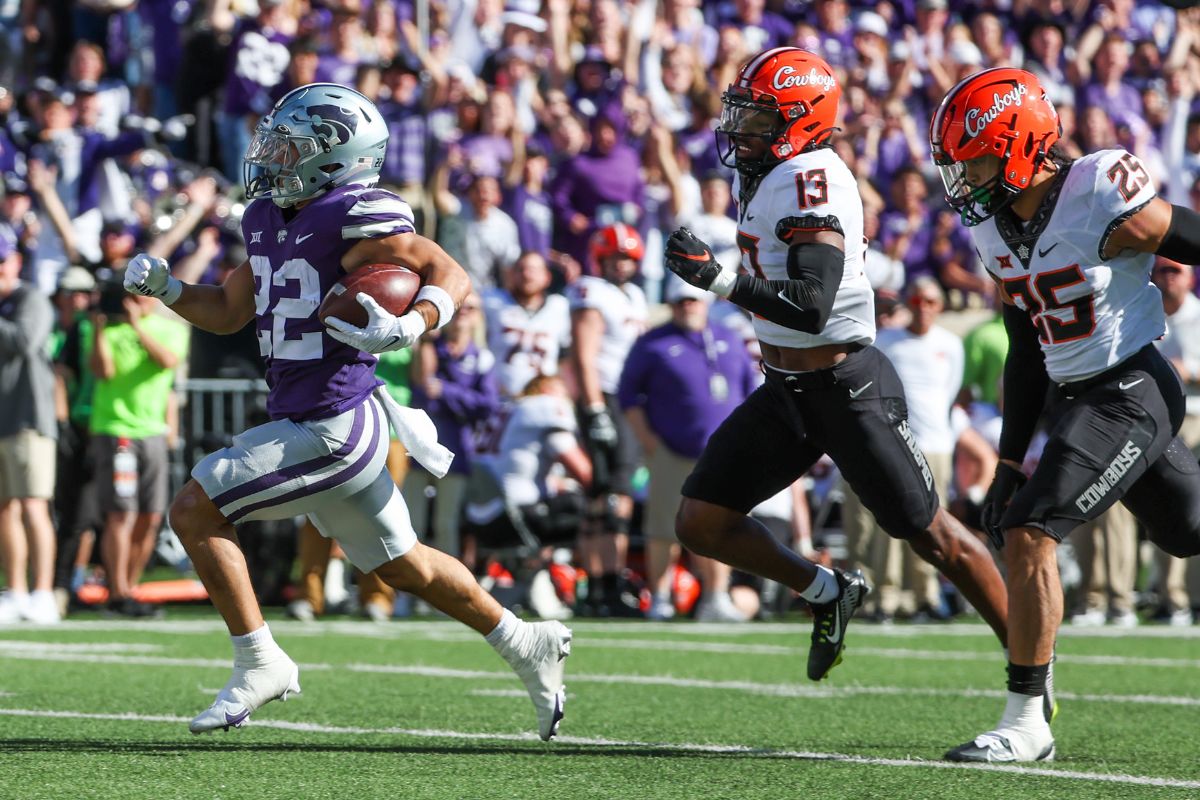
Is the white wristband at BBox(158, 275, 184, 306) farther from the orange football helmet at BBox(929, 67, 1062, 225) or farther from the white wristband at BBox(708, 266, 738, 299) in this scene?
the orange football helmet at BBox(929, 67, 1062, 225)

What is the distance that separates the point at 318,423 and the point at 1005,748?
2.01 meters

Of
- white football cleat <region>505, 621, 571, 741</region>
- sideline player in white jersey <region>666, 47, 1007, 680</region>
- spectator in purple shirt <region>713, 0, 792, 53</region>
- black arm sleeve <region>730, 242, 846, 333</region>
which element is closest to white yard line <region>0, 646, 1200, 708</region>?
sideline player in white jersey <region>666, 47, 1007, 680</region>

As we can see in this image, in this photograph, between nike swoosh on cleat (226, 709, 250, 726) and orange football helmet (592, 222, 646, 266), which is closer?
nike swoosh on cleat (226, 709, 250, 726)

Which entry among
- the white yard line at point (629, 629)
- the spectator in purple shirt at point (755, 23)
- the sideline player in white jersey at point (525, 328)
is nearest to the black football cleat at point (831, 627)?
the white yard line at point (629, 629)

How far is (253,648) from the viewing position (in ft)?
16.8

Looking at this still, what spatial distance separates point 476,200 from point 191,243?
1855 millimetres

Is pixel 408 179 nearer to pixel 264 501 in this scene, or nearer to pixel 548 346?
pixel 548 346

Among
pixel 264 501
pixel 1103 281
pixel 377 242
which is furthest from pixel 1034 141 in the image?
pixel 264 501

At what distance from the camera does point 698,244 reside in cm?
504

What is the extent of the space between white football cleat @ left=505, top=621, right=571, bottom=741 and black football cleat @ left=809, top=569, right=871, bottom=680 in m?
0.80

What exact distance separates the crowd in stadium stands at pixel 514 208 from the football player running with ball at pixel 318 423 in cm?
483

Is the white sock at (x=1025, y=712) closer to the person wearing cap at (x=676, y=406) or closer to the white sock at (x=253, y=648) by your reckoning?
the white sock at (x=253, y=648)

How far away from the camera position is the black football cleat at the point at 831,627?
5.71m

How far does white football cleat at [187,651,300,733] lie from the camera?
498 centimetres
